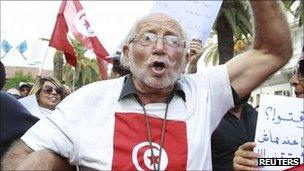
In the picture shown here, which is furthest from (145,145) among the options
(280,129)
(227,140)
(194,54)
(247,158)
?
(194,54)

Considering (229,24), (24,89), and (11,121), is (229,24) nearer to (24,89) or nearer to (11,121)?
(24,89)

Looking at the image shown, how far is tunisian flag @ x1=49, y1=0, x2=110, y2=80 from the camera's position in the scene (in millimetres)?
7895

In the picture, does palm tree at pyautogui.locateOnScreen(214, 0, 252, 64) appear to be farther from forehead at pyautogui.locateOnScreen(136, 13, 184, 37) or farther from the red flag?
the red flag

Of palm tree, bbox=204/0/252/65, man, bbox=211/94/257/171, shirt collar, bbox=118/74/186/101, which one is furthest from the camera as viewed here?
palm tree, bbox=204/0/252/65

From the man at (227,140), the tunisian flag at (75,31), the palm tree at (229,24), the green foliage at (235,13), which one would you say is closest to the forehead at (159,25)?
the man at (227,140)

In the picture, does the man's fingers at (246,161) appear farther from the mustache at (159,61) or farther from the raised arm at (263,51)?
the mustache at (159,61)

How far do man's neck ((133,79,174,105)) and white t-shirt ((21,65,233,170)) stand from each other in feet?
0.17

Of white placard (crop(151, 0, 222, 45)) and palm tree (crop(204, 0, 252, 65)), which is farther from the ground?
palm tree (crop(204, 0, 252, 65))

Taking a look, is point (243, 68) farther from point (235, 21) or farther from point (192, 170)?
point (235, 21)

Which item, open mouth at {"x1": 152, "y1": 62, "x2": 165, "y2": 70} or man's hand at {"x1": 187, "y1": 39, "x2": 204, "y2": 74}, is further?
man's hand at {"x1": 187, "y1": 39, "x2": 204, "y2": 74}

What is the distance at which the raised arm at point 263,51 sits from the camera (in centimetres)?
235

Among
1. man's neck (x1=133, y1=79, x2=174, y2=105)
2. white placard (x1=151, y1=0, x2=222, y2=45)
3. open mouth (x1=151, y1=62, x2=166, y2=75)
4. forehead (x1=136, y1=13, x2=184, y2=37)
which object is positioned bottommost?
man's neck (x1=133, y1=79, x2=174, y2=105)

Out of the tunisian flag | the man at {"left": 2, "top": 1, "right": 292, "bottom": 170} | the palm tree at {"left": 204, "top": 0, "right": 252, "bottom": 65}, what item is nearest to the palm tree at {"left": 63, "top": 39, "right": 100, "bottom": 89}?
the palm tree at {"left": 204, "top": 0, "right": 252, "bottom": 65}

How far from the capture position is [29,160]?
2.31 m
